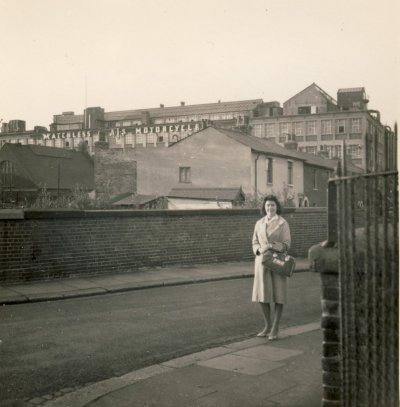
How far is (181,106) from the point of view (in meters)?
105

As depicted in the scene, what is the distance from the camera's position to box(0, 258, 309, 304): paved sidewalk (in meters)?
10.7

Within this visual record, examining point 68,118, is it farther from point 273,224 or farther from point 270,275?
point 270,275

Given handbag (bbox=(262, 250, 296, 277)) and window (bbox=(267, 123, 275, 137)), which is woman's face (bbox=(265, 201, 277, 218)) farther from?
window (bbox=(267, 123, 275, 137))

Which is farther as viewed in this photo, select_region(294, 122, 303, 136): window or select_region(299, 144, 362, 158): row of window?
select_region(294, 122, 303, 136): window

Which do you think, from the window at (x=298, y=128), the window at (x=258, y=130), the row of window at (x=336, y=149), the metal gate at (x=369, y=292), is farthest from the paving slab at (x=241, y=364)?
the window at (x=258, y=130)

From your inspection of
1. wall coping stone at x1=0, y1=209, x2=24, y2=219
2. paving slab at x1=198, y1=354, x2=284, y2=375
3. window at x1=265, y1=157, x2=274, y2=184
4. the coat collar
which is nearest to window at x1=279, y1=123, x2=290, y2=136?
window at x1=265, y1=157, x2=274, y2=184

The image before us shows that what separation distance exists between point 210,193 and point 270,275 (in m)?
30.0

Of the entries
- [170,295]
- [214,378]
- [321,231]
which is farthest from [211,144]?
[214,378]

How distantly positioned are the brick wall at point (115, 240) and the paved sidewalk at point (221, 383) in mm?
6808

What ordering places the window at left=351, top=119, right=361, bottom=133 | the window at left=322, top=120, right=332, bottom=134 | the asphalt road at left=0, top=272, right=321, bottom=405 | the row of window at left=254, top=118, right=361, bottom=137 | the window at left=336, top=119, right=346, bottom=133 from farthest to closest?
the window at left=322, top=120, right=332, bottom=134 < the window at left=336, top=119, right=346, bottom=133 < the row of window at left=254, top=118, right=361, bottom=137 < the window at left=351, top=119, right=361, bottom=133 < the asphalt road at left=0, top=272, right=321, bottom=405

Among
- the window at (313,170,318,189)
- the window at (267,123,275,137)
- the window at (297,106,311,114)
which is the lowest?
the window at (313,170,318,189)

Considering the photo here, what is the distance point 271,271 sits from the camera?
7.24 metres

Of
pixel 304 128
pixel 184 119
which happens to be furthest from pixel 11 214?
pixel 184 119

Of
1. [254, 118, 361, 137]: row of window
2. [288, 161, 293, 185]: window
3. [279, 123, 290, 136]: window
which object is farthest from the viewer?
[279, 123, 290, 136]: window
